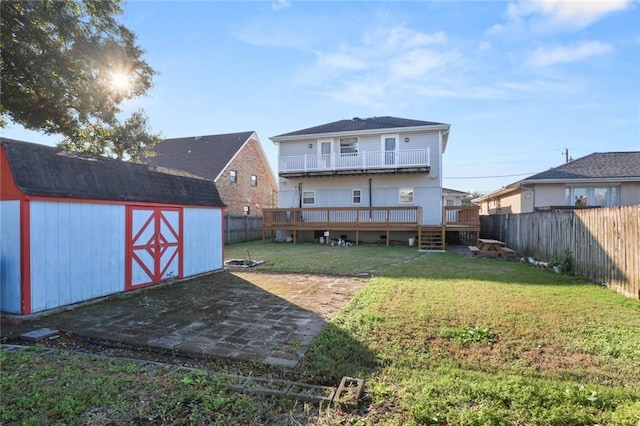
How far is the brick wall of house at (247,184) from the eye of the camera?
63.6ft

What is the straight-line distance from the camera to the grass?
237 centimetres

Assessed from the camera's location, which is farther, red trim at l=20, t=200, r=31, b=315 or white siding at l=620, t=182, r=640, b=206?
white siding at l=620, t=182, r=640, b=206

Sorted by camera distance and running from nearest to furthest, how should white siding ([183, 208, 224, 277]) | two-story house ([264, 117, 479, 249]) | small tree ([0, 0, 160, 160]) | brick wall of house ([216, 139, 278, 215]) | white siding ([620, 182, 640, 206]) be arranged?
white siding ([183, 208, 224, 277]) → small tree ([0, 0, 160, 160]) → white siding ([620, 182, 640, 206]) → two-story house ([264, 117, 479, 249]) → brick wall of house ([216, 139, 278, 215])

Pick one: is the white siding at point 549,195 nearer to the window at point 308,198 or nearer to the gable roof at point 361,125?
the gable roof at point 361,125

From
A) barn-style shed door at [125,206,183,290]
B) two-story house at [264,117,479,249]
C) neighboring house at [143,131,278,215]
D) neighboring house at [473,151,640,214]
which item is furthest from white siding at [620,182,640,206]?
neighboring house at [143,131,278,215]

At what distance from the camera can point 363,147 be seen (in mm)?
18125

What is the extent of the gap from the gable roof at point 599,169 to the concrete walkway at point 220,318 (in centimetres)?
1405

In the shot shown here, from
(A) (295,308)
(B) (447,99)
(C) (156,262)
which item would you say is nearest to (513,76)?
(B) (447,99)

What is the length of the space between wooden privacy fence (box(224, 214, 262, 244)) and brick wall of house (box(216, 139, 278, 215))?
1.37 meters

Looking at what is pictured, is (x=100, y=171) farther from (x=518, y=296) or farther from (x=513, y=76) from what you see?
(x=513, y=76)

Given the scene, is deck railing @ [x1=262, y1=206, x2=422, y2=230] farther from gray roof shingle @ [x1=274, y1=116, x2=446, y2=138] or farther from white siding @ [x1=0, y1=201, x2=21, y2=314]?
white siding @ [x1=0, y1=201, x2=21, y2=314]

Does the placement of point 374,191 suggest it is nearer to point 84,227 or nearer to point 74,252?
point 84,227

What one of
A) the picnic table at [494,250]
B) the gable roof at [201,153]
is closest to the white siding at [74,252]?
the picnic table at [494,250]

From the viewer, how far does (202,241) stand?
28.2 ft
